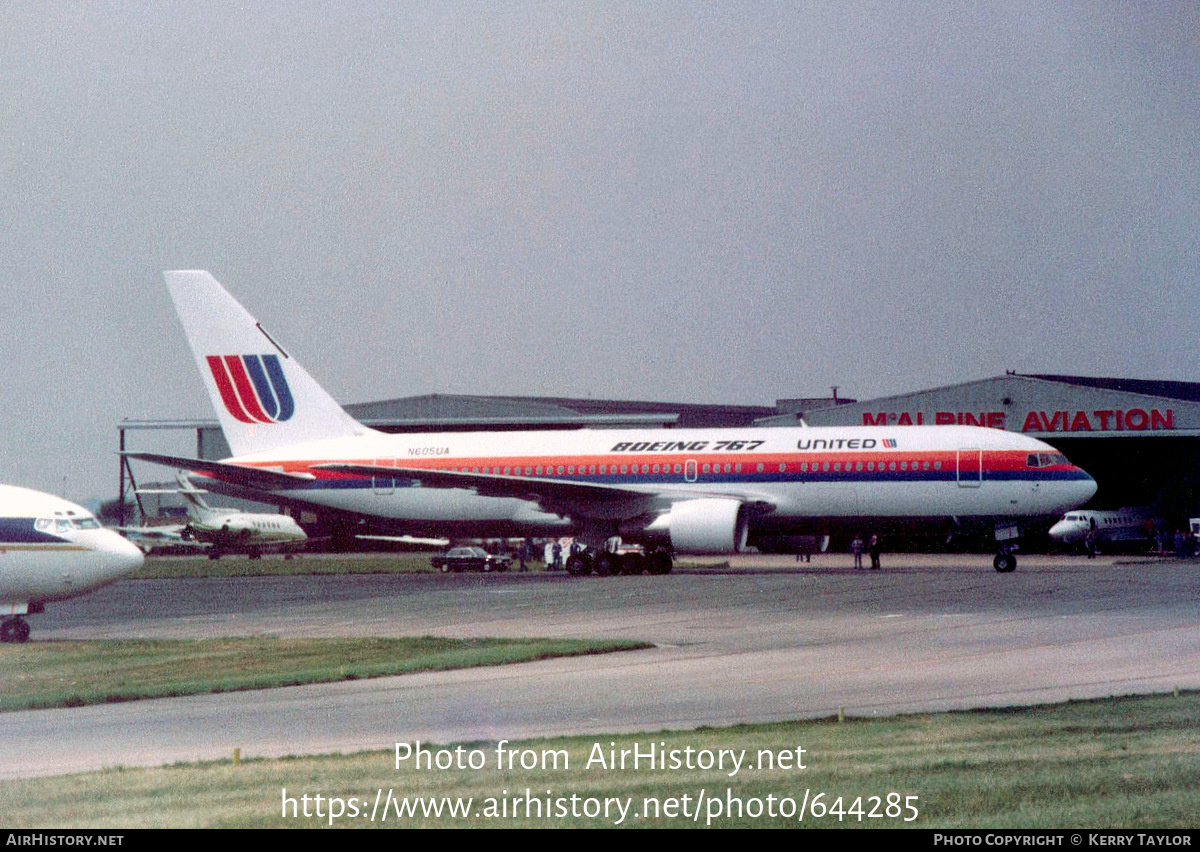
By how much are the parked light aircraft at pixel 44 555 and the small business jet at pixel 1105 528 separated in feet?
161

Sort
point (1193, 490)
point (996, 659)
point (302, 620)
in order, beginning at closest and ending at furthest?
point (996, 659) < point (302, 620) < point (1193, 490)

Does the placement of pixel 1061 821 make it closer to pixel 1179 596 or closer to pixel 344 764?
pixel 344 764

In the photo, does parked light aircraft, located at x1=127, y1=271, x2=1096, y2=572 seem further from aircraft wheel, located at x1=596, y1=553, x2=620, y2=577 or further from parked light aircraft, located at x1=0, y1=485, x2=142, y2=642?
parked light aircraft, located at x1=0, y1=485, x2=142, y2=642

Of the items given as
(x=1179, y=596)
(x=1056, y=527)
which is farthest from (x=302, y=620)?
(x=1056, y=527)

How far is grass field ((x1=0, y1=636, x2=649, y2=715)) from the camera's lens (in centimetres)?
1733

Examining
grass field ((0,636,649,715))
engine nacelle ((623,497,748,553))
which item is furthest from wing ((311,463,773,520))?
grass field ((0,636,649,715))

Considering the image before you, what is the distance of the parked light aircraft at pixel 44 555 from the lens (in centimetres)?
2420

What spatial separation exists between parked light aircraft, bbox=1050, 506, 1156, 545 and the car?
25.6 metres

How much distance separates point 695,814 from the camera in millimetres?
8789

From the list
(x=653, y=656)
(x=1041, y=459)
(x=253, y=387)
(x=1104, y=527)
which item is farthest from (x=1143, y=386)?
(x=653, y=656)

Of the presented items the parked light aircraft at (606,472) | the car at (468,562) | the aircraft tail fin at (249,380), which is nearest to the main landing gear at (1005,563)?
the parked light aircraft at (606,472)

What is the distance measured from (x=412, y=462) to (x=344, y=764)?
37247 millimetres

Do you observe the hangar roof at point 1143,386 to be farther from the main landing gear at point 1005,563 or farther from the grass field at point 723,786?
the grass field at point 723,786

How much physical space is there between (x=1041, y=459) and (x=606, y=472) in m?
13.1
